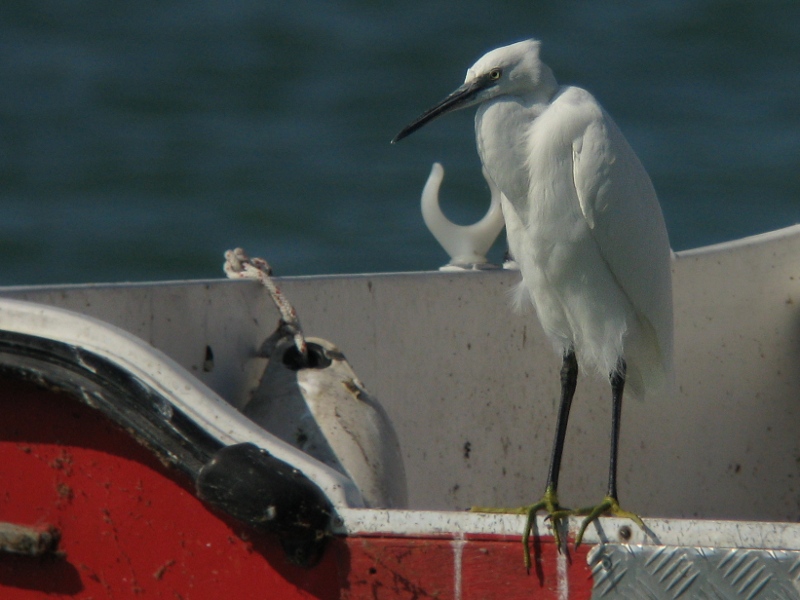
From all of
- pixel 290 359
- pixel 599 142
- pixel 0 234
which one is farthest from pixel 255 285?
pixel 0 234

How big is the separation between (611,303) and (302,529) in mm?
878

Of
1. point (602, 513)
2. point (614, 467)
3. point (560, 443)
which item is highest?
point (560, 443)

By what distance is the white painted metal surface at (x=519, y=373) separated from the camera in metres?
2.20

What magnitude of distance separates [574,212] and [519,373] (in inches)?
28.3

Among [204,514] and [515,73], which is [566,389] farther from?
[204,514]

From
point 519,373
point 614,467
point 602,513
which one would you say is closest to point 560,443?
point 614,467

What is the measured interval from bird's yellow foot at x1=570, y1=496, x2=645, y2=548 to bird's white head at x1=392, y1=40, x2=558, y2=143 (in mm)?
698

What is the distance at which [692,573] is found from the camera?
1.32 meters

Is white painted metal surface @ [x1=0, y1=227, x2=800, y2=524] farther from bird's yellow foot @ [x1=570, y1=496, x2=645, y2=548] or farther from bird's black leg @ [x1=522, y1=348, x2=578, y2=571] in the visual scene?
bird's yellow foot @ [x1=570, y1=496, x2=645, y2=548]

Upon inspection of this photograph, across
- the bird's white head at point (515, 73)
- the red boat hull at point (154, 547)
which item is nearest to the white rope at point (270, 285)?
the bird's white head at point (515, 73)

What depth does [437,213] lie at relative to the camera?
2.92 meters

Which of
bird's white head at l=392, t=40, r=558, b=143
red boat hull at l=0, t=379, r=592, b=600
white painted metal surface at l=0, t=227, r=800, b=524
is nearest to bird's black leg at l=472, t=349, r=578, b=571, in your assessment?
red boat hull at l=0, t=379, r=592, b=600

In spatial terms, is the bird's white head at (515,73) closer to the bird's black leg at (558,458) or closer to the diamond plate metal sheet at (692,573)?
the bird's black leg at (558,458)

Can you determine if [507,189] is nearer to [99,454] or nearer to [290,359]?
[290,359]
